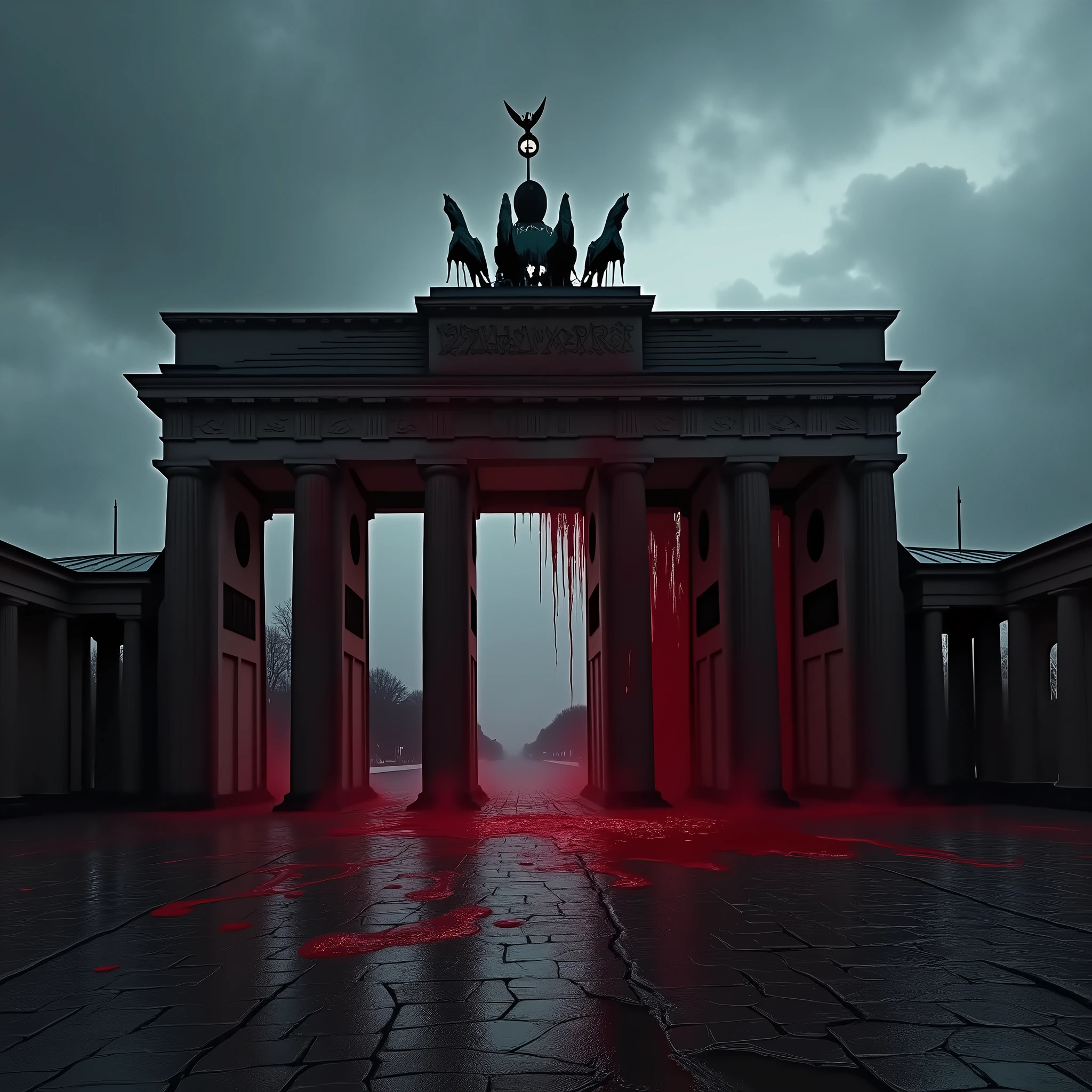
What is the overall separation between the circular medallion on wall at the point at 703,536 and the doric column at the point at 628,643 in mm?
3892

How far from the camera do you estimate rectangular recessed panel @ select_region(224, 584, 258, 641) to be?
28.3m

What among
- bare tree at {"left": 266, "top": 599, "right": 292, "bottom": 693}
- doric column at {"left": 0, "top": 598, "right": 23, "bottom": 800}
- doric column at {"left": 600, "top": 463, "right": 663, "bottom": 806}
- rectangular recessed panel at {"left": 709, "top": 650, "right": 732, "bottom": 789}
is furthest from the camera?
bare tree at {"left": 266, "top": 599, "right": 292, "bottom": 693}

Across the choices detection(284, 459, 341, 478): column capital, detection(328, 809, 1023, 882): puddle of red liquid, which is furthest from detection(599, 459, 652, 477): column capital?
detection(328, 809, 1023, 882): puddle of red liquid

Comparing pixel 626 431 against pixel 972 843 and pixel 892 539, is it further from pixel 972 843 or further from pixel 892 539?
pixel 972 843

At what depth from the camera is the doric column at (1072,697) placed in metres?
23.5

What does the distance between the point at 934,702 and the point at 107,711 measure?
22594 millimetres

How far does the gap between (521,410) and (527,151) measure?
9567mm

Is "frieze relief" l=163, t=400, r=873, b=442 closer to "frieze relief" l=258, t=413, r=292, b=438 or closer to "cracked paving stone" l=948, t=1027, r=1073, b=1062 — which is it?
"frieze relief" l=258, t=413, r=292, b=438

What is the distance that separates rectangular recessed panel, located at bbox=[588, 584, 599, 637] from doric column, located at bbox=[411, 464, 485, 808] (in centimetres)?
394

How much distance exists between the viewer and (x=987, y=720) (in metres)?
28.8

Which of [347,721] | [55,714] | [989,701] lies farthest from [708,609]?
[55,714]

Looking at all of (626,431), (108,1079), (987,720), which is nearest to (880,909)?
(108,1079)

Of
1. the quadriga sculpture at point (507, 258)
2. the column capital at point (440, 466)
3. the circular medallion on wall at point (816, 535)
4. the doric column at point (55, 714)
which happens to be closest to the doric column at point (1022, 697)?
the circular medallion on wall at point (816, 535)

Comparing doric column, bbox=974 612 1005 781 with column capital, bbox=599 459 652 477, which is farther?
doric column, bbox=974 612 1005 781
